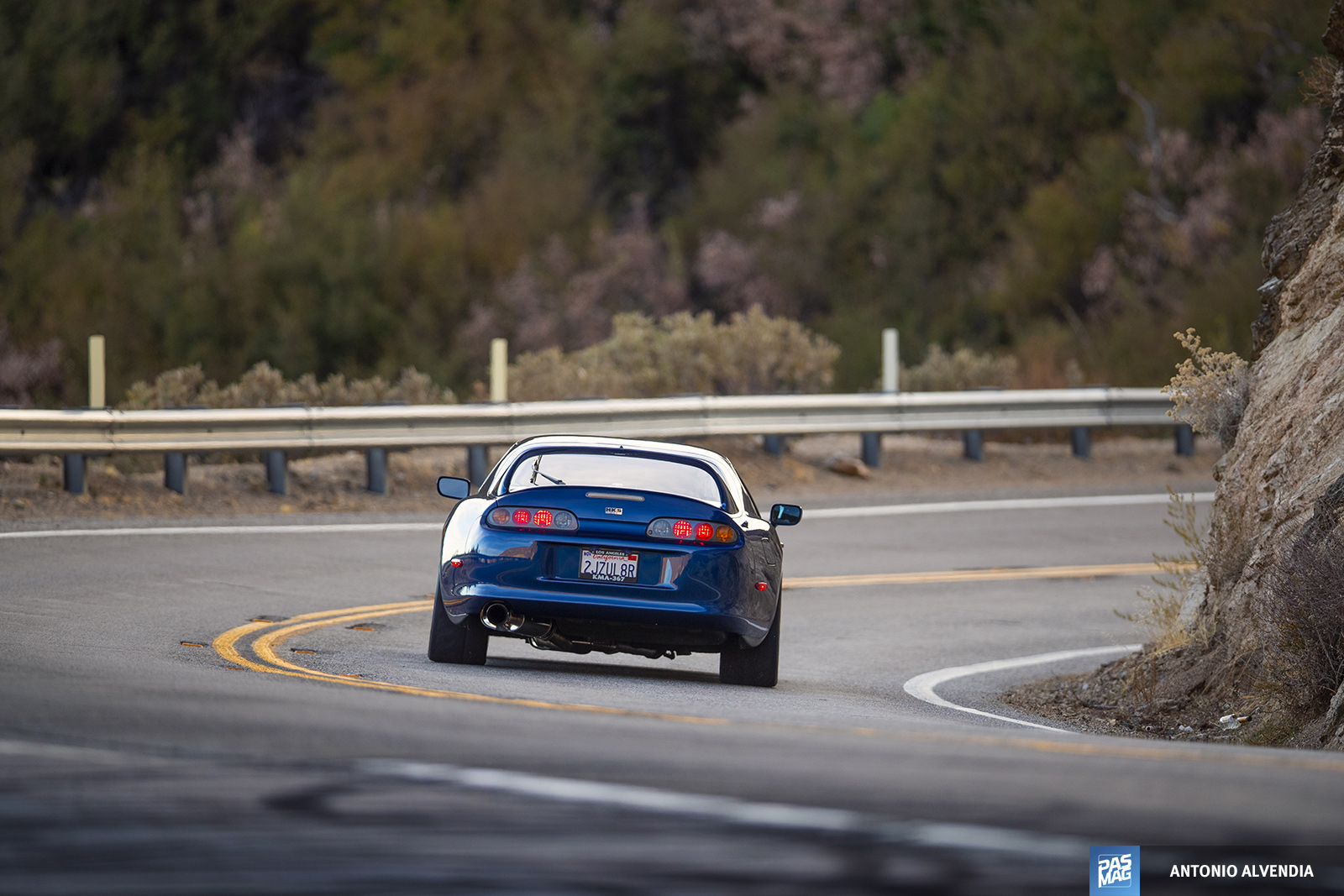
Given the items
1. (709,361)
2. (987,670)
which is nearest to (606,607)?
(987,670)

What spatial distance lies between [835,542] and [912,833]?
13.6 meters

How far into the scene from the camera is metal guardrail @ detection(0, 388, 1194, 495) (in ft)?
59.6

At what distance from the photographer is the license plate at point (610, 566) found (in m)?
10.2

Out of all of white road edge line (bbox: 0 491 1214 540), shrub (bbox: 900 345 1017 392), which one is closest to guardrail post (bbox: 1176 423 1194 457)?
white road edge line (bbox: 0 491 1214 540)

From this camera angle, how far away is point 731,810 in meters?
5.10

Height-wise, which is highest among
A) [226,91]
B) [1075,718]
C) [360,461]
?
[226,91]

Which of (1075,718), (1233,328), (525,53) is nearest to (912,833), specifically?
(1075,718)

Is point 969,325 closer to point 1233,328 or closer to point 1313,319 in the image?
point 1233,328

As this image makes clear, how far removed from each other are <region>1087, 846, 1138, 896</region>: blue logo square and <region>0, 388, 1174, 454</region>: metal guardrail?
14796mm

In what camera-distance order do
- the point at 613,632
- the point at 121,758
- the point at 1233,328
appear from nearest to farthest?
the point at 121,758 → the point at 613,632 → the point at 1233,328

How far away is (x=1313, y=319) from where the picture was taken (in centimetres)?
1311

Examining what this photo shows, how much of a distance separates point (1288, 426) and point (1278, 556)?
1.86 meters

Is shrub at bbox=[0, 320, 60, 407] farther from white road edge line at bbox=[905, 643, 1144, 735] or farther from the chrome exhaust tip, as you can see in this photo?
the chrome exhaust tip

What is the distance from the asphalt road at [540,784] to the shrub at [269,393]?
1245 centimetres
